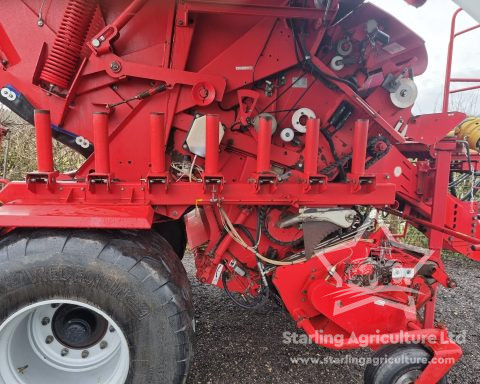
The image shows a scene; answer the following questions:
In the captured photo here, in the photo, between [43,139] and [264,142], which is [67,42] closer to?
[43,139]

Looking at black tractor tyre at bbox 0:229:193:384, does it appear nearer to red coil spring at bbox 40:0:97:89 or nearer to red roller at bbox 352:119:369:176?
red coil spring at bbox 40:0:97:89

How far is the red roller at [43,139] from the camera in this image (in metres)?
1.93

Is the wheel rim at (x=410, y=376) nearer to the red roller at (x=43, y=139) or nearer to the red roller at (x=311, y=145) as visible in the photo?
the red roller at (x=311, y=145)

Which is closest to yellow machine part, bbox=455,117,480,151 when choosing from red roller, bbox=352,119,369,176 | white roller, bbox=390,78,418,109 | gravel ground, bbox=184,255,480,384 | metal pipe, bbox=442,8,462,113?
metal pipe, bbox=442,8,462,113

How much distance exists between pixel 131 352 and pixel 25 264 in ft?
2.48

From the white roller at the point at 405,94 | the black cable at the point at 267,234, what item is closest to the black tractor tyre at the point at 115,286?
the black cable at the point at 267,234

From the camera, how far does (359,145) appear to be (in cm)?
219

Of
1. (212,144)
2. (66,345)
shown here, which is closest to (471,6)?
(212,144)

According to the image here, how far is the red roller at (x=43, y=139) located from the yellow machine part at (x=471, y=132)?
3.23 meters

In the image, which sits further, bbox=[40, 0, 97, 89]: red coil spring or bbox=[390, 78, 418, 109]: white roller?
bbox=[390, 78, 418, 109]: white roller

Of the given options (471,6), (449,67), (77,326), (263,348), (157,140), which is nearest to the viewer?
(471,6)

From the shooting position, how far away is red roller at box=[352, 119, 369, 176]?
2.16 meters

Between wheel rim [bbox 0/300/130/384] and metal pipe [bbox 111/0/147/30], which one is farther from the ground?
metal pipe [bbox 111/0/147/30]

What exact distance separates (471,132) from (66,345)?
358cm
